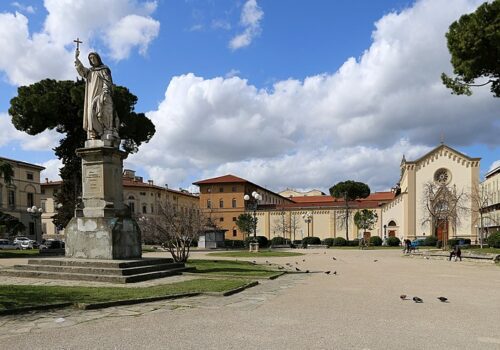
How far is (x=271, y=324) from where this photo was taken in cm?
669

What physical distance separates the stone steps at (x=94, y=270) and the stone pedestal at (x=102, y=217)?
557 mm

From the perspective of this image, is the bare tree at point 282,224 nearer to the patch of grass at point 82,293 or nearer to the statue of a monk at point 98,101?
the statue of a monk at point 98,101

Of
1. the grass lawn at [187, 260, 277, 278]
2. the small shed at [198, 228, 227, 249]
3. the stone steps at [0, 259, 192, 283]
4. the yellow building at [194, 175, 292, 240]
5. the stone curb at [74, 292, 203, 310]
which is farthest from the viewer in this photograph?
the yellow building at [194, 175, 292, 240]

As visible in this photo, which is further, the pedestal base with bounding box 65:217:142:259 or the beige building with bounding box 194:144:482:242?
the beige building with bounding box 194:144:482:242

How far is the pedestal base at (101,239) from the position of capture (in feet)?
42.0

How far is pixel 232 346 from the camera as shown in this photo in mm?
5379

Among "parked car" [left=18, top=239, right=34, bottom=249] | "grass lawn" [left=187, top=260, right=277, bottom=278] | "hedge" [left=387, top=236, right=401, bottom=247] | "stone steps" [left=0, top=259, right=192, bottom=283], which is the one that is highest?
"stone steps" [left=0, top=259, right=192, bottom=283]

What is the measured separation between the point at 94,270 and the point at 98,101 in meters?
5.35

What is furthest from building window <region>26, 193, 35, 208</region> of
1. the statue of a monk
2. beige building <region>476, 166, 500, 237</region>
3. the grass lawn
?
beige building <region>476, 166, 500, 237</region>

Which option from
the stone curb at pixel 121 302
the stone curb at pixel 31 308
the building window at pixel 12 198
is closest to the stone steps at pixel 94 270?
the stone curb at pixel 121 302

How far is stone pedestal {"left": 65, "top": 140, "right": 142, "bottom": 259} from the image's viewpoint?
12906mm

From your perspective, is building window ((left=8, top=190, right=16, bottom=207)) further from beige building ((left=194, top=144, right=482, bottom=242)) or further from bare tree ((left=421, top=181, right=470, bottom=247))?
bare tree ((left=421, top=181, right=470, bottom=247))

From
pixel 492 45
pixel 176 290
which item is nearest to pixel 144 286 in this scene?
pixel 176 290

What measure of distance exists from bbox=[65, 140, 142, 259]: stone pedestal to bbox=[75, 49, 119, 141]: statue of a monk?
400 millimetres
